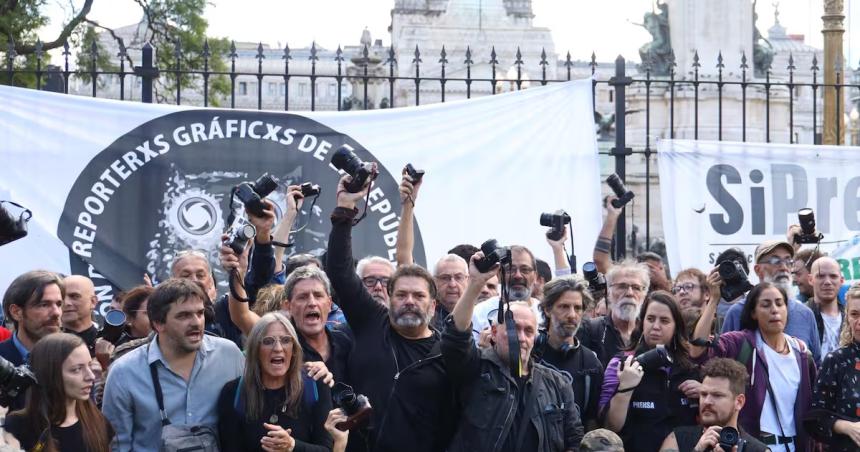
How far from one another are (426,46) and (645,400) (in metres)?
43.3

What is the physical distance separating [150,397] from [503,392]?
1.52 metres

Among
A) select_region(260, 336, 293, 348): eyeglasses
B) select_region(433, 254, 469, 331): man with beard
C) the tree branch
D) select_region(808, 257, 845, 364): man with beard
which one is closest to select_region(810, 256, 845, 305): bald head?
select_region(808, 257, 845, 364): man with beard

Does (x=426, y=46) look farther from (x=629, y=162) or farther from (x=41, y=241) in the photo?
(x=41, y=241)

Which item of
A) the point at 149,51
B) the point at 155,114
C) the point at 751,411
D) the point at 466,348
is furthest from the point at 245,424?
the point at 149,51

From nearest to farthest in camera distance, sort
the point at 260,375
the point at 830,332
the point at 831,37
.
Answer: the point at 260,375, the point at 830,332, the point at 831,37

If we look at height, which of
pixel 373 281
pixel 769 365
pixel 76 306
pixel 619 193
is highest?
pixel 619 193

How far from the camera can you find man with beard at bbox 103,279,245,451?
5887 mm

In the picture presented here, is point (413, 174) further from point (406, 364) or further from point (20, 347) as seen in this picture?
point (20, 347)

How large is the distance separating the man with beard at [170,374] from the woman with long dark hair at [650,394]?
5.98ft

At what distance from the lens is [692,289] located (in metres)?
8.36

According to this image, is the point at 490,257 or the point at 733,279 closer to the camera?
the point at 490,257

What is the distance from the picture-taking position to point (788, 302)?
25.7ft

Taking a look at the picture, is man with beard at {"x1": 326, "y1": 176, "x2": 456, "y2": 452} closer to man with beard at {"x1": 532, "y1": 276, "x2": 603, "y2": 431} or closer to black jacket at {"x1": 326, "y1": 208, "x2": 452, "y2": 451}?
black jacket at {"x1": 326, "y1": 208, "x2": 452, "y2": 451}

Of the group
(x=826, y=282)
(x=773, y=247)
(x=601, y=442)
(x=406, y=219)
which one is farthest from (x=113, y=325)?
(x=826, y=282)
